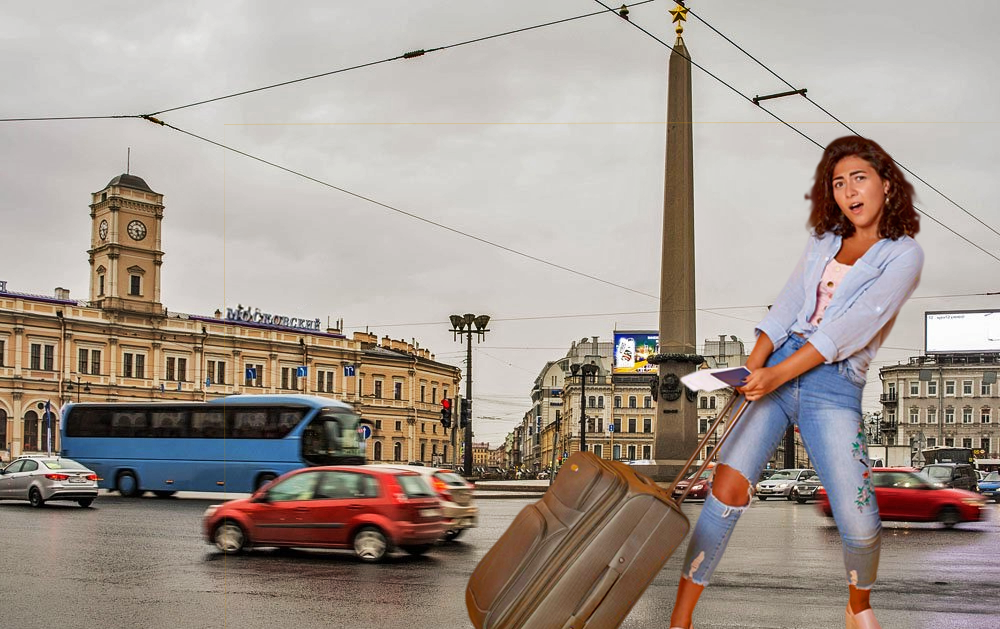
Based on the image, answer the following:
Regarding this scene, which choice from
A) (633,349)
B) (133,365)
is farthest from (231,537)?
(133,365)

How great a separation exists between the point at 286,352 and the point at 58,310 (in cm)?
1949

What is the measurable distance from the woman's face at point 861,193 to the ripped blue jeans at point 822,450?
407mm

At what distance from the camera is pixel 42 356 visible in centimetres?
7444

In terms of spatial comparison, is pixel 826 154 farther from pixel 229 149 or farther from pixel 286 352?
pixel 286 352

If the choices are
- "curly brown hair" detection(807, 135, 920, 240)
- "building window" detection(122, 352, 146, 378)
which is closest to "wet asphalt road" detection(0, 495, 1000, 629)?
"curly brown hair" detection(807, 135, 920, 240)

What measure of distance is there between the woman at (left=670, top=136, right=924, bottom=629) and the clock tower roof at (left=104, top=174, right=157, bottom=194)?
3188 inches

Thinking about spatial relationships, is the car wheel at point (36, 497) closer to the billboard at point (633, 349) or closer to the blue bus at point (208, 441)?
the blue bus at point (208, 441)

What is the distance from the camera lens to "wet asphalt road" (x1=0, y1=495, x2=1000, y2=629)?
5941 mm

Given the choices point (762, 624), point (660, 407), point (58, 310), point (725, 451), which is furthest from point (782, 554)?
point (58, 310)

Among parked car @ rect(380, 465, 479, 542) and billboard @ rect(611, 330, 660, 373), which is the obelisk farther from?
billboard @ rect(611, 330, 660, 373)

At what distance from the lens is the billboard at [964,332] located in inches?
2036

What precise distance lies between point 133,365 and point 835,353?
269 ft

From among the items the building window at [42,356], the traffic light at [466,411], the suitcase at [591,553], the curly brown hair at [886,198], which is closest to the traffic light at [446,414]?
the traffic light at [466,411]

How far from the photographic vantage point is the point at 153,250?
81.7m
